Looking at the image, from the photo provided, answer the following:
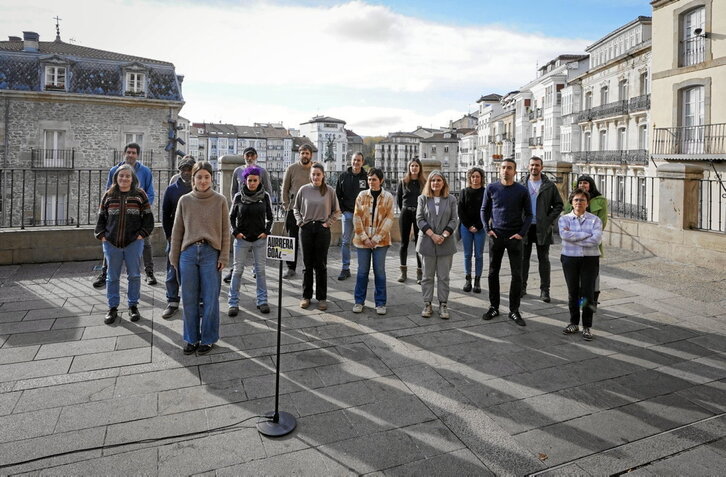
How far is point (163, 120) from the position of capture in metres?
33.6

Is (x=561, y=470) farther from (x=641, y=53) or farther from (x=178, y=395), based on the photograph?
(x=641, y=53)

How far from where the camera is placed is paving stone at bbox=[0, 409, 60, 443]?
357 centimetres

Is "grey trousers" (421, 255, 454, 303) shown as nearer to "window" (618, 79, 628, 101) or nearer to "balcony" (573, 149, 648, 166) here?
"balcony" (573, 149, 648, 166)

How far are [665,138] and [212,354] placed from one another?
2780cm

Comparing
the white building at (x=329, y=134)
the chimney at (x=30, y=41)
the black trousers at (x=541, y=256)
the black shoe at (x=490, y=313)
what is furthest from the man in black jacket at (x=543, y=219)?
the white building at (x=329, y=134)

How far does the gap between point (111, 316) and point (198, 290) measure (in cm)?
161

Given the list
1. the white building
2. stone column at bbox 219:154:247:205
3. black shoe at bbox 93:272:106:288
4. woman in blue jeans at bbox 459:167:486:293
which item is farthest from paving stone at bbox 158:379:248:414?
the white building

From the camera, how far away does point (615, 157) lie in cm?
4028

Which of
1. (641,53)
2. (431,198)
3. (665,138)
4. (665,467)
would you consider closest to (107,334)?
(431,198)

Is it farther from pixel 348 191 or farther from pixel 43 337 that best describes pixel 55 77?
pixel 43 337

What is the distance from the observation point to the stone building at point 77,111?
3098cm

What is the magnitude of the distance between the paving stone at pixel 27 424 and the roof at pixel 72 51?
115 ft

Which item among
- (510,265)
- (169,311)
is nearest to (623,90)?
(510,265)

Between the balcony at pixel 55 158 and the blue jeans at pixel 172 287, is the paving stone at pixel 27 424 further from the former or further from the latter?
the balcony at pixel 55 158
